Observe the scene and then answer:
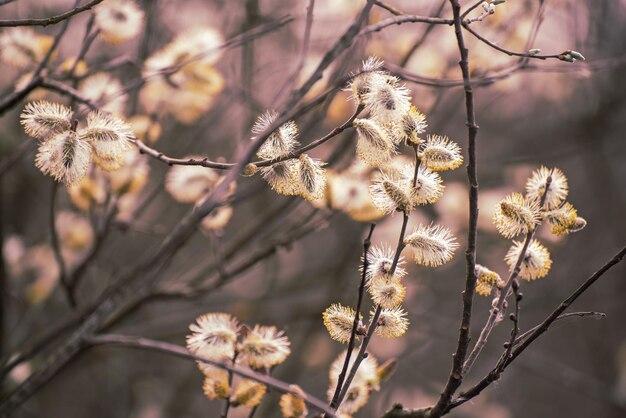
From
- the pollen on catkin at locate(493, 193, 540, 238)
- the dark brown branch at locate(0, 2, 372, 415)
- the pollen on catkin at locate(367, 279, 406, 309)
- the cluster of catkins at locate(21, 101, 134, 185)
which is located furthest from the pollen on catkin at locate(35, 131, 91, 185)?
the pollen on catkin at locate(493, 193, 540, 238)

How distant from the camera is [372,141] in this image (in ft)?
5.18

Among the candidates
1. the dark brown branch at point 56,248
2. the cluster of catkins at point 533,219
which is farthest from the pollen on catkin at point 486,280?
the dark brown branch at point 56,248

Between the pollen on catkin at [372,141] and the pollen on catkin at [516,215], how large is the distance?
300 mm

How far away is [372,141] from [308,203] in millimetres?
1550

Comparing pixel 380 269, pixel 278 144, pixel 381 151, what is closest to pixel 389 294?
pixel 380 269

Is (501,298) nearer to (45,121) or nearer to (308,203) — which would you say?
(45,121)

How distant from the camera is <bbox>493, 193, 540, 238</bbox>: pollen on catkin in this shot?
1.54m

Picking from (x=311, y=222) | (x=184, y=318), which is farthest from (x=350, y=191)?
(x=184, y=318)

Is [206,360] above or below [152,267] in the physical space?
below

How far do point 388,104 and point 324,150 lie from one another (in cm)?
294

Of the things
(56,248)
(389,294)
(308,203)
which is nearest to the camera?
(389,294)

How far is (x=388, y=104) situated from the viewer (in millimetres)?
1538

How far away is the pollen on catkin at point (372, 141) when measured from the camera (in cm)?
157

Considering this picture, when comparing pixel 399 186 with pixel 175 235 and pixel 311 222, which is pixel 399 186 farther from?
pixel 311 222
